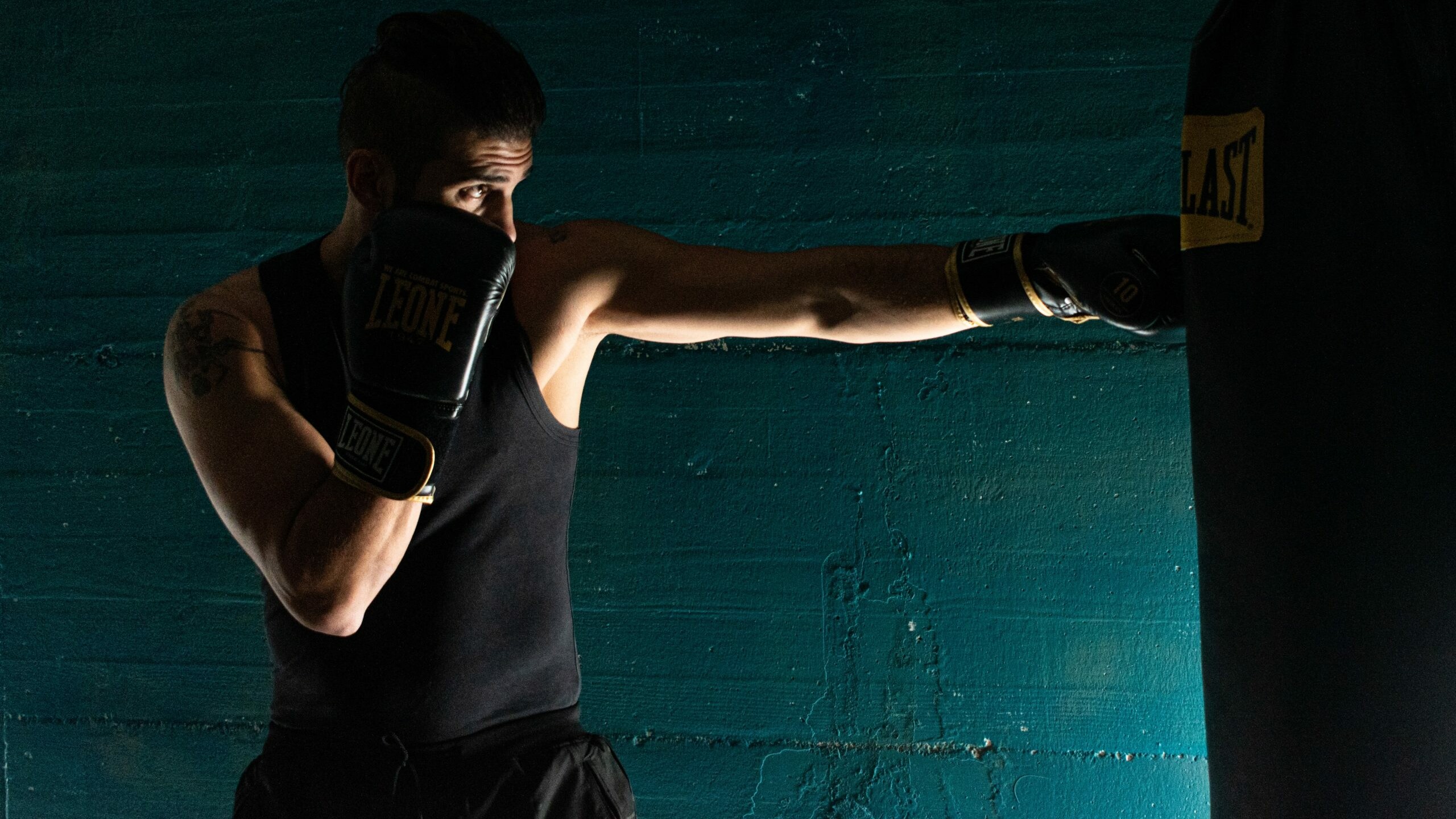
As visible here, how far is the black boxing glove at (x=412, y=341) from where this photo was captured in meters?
1.29

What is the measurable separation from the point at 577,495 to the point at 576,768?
787 millimetres

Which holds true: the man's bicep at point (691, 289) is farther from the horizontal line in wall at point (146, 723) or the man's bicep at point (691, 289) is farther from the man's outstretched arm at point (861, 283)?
the horizontal line in wall at point (146, 723)

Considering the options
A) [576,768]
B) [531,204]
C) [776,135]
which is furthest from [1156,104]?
[576,768]

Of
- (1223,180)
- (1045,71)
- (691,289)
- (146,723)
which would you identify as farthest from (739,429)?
(146,723)

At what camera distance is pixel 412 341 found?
4.26 ft

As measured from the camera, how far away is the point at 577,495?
2262mm

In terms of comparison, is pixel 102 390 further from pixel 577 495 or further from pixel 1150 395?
pixel 1150 395

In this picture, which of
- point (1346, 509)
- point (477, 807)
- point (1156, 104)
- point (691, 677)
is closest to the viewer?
point (1346, 509)

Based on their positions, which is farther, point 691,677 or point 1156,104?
point 691,677

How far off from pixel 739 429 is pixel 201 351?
104cm

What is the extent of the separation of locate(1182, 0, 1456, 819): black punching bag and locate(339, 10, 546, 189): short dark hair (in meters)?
0.93

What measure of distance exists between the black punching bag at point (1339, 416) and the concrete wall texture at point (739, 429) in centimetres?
91

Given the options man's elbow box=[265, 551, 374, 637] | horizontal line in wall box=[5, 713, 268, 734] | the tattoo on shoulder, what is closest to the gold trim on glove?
man's elbow box=[265, 551, 374, 637]

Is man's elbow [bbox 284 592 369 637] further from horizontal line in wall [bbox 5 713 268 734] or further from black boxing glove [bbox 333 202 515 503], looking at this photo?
horizontal line in wall [bbox 5 713 268 734]
